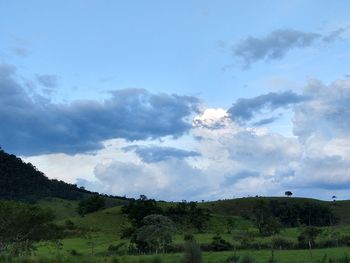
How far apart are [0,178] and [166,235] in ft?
307

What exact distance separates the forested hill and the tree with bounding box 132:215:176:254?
7560 cm

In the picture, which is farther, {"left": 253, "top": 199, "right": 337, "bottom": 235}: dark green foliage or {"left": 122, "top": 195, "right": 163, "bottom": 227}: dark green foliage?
{"left": 253, "top": 199, "right": 337, "bottom": 235}: dark green foliage

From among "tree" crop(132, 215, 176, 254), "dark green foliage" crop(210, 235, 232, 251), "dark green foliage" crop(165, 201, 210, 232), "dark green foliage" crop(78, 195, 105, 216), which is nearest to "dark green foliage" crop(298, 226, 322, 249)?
"dark green foliage" crop(210, 235, 232, 251)

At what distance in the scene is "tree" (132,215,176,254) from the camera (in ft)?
241

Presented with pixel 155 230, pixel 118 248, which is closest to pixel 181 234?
pixel 118 248

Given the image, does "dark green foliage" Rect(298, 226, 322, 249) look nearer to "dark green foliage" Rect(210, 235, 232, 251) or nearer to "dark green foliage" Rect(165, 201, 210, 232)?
"dark green foliage" Rect(210, 235, 232, 251)

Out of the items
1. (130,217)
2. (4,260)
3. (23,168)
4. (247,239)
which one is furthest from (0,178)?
(4,260)

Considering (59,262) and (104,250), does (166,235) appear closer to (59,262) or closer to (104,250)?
(104,250)

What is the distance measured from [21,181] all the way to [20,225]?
96.7 m

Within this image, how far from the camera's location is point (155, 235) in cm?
7388

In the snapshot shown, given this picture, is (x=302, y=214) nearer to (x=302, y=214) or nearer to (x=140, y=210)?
(x=302, y=214)

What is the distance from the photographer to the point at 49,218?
7662cm

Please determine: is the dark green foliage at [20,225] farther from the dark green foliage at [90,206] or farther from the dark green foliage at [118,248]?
the dark green foliage at [90,206]

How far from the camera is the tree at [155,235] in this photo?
2894 inches
